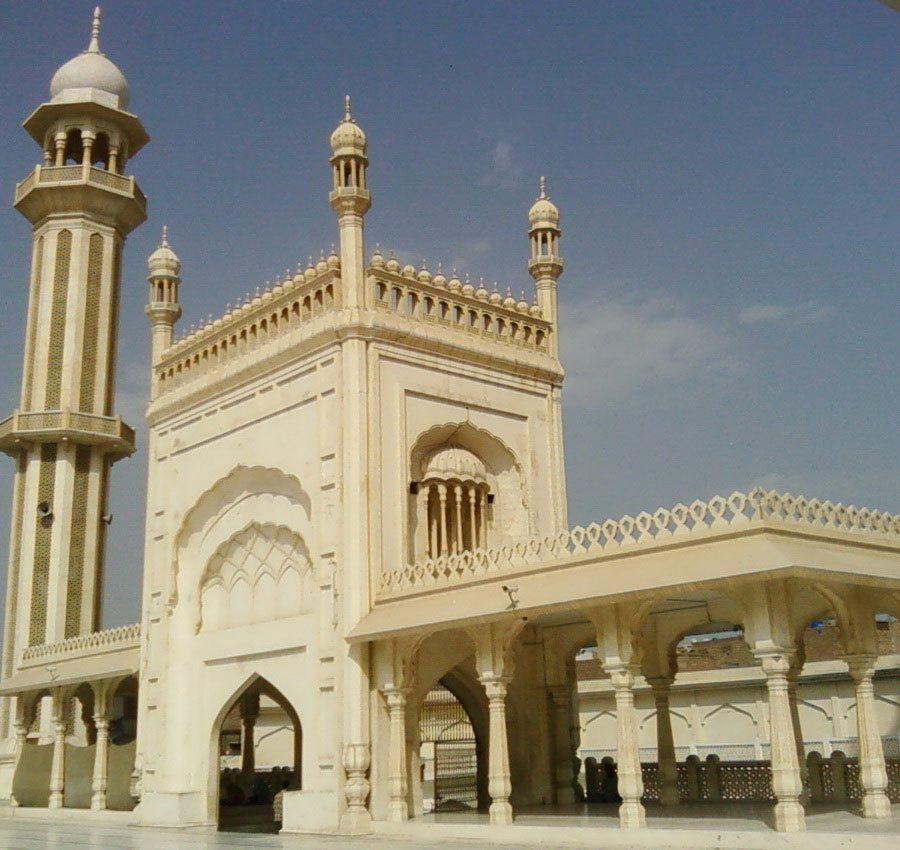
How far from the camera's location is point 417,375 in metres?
15.8

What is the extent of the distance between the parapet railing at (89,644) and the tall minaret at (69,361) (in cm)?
165

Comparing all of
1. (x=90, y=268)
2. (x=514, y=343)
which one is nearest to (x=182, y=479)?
(x=514, y=343)

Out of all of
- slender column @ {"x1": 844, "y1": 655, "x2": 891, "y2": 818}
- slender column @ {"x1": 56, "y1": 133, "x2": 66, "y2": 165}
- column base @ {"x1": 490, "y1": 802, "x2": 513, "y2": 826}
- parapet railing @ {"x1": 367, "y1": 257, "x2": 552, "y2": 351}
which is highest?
slender column @ {"x1": 56, "y1": 133, "x2": 66, "y2": 165}

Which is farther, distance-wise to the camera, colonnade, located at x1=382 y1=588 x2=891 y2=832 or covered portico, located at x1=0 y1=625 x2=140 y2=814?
covered portico, located at x1=0 y1=625 x2=140 y2=814

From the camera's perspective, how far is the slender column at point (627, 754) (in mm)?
11500

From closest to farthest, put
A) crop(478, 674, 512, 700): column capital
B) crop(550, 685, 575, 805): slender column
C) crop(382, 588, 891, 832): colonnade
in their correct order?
1. crop(382, 588, 891, 832): colonnade
2. crop(478, 674, 512, 700): column capital
3. crop(550, 685, 575, 805): slender column

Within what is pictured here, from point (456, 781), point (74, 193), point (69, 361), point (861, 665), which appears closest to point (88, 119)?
point (74, 193)

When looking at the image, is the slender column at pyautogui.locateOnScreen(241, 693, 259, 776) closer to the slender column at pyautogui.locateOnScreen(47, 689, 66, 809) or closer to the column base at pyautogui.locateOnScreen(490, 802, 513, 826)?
the slender column at pyautogui.locateOnScreen(47, 689, 66, 809)

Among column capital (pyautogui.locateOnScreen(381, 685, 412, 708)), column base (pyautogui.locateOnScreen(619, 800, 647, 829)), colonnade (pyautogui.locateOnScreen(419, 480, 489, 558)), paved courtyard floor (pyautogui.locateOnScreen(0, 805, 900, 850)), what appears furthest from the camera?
colonnade (pyautogui.locateOnScreen(419, 480, 489, 558))

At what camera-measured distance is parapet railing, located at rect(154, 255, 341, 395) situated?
15.9 metres

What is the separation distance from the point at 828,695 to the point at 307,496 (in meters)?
14.3

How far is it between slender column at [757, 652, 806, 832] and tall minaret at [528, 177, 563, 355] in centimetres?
801

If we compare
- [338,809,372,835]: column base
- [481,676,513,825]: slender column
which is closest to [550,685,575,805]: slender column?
[481,676,513,825]: slender column

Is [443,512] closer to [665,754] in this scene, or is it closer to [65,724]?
[665,754]
